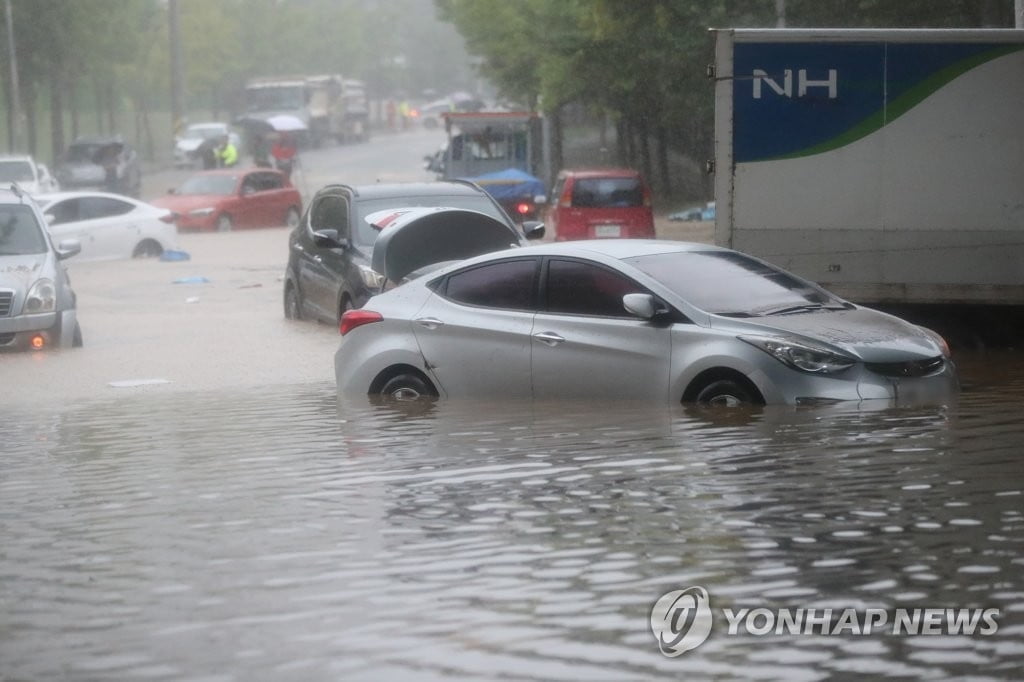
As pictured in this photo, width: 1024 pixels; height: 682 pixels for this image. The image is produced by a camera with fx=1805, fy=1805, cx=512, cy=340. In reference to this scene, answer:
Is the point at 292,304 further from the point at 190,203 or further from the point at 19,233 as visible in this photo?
the point at 190,203

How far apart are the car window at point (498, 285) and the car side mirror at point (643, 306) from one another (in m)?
0.93

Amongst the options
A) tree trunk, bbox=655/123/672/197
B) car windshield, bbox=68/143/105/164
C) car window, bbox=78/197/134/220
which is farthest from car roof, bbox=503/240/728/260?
car windshield, bbox=68/143/105/164

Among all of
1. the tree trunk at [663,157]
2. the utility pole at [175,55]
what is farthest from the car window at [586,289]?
the utility pole at [175,55]

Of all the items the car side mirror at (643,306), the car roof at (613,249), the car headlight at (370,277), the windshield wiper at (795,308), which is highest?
the car roof at (613,249)

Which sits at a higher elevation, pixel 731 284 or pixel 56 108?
pixel 56 108

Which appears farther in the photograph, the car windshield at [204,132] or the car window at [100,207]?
the car windshield at [204,132]

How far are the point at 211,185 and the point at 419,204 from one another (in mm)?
24806

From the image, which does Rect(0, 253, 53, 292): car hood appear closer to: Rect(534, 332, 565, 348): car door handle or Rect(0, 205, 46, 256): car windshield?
Rect(0, 205, 46, 256): car windshield

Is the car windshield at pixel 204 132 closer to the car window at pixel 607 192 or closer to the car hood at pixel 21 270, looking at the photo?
the car window at pixel 607 192

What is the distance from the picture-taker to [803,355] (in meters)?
10.1

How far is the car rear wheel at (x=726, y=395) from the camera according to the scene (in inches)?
401

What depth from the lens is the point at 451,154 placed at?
40.6 m

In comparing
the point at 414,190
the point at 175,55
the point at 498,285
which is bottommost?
the point at 498,285

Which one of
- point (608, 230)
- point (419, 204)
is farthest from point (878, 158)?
point (608, 230)
